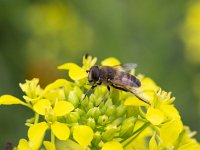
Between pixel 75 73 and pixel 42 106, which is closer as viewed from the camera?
pixel 42 106

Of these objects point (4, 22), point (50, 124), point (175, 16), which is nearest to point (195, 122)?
point (175, 16)

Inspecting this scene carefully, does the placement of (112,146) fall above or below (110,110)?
below

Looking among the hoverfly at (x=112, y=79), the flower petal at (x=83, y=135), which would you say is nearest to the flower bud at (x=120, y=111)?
the hoverfly at (x=112, y=79)

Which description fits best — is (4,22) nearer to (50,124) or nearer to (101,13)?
(101,13)

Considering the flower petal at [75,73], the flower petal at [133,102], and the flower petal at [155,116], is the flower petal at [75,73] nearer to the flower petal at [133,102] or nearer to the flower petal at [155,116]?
the flower petal at [133,102]

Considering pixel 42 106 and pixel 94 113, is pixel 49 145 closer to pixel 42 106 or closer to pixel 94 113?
pixel 42 106

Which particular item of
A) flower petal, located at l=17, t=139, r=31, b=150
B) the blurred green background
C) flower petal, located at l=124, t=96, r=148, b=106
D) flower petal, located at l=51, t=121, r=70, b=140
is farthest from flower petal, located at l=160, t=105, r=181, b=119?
the blurred green background

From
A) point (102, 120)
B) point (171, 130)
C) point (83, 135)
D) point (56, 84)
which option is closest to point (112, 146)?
point (83, 135)
